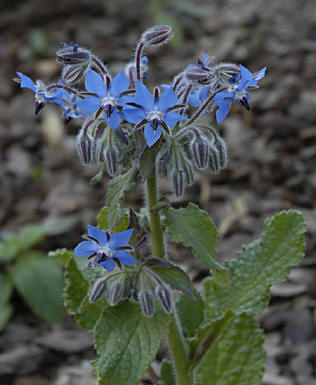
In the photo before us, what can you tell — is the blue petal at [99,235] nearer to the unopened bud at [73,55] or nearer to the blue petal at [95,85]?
the blue petal at [95,85]

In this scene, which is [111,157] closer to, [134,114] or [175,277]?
[134,114]

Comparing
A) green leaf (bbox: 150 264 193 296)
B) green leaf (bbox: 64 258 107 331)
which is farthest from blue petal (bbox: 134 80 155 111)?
green leaf (bbox: 64 258 107 331)

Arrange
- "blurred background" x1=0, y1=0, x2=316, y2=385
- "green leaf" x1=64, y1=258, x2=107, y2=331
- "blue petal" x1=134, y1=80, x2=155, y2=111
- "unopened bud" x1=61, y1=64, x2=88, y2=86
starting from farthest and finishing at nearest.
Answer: "blurred background" x1=0, y1=0, x2=316, y2=385 < "green leaf" x1=64, y1=258, x2=107, y2=331 < "unopened bud" x1=61, y1=64, x2=88, y2=86 < "blue petal" x1=134, y1=80, x2=155, y2=111

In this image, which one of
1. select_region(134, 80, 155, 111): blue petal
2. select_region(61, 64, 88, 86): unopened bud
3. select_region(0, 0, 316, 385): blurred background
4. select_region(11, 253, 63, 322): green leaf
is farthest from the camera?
select_region(11, 253, 63, 322): green leaf

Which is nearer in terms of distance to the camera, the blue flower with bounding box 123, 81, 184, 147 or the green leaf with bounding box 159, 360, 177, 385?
the blue flower with bounding box 123, 81, 184, 147

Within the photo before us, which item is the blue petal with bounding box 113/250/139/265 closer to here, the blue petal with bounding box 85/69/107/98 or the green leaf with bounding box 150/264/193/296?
the green leaf with bounding box 150/264/193/296

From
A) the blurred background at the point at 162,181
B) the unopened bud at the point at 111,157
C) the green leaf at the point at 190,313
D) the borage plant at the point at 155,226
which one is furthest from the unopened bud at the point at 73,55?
the blurred background at the point at 162,181

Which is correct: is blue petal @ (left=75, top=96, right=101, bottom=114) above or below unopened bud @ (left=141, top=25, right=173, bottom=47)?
below

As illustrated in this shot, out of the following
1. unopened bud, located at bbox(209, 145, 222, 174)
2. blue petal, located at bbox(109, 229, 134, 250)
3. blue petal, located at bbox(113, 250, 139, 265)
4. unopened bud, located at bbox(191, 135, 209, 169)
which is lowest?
blue petal, located at bbox(113, 250, 139, 265)

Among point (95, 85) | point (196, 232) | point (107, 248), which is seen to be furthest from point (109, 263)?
point (95, 85)
